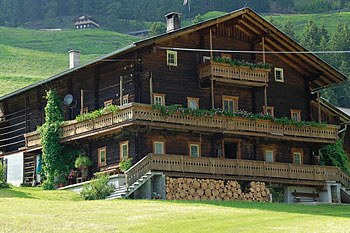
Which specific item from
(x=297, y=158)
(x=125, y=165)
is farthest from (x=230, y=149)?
(x=125, y=165)

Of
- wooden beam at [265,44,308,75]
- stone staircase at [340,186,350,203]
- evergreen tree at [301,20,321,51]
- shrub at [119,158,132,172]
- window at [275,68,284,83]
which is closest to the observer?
shrub at [119,158,132,172]

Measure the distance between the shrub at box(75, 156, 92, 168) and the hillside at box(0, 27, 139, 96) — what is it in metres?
58.6

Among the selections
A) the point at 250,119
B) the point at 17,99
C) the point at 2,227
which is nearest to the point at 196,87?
the point at 250,119

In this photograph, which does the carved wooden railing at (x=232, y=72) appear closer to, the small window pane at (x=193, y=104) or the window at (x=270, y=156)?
the small window pane at (x=193, y=104)

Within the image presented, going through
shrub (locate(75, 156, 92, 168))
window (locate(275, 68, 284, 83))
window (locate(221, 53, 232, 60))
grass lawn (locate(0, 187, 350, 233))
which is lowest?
grass lawn (locate(0, 187, 350, 233))

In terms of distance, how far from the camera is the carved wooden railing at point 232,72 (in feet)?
165

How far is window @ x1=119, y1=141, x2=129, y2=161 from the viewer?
48463mm

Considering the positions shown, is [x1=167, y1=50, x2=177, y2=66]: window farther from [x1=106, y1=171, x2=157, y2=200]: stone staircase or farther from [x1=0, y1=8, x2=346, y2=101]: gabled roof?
[x1=106, y1=171, x2=157, y2=200]: stone staircase

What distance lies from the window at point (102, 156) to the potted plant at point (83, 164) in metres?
0.67

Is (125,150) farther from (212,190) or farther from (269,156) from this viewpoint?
(269,156)

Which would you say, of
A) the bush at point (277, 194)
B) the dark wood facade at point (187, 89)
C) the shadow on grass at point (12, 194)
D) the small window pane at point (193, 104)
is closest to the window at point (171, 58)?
Answer: the dark wood facade at point (187, 89)

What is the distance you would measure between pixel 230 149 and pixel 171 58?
7.57 m

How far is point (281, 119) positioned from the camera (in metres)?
52.3

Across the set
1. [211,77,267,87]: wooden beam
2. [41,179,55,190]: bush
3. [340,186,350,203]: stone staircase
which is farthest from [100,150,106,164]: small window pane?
[340,186,350,203]: stone staircase
